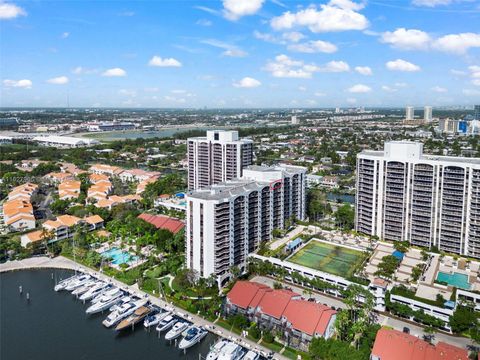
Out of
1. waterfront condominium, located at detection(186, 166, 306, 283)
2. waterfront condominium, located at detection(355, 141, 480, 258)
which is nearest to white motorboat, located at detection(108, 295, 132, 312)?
waterfront condominium, located at detection(186, 166, 306, 283)

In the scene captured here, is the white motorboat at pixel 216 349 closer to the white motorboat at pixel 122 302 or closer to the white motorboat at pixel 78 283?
the white motorboat at pixel 122 302

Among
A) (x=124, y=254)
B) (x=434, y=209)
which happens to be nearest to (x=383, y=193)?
(x=434, y=209)

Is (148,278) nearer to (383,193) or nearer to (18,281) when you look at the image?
(18,281)

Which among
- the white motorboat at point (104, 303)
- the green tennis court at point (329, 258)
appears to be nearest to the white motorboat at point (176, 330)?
the white motorboat at point (104, 303)

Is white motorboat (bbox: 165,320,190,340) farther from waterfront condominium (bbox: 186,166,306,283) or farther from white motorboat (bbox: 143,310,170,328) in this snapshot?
waterfront condominium (bbox: 186,166,306,283)

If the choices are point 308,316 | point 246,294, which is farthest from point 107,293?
point 308,316

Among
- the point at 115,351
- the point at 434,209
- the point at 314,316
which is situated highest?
the point at 434,209
